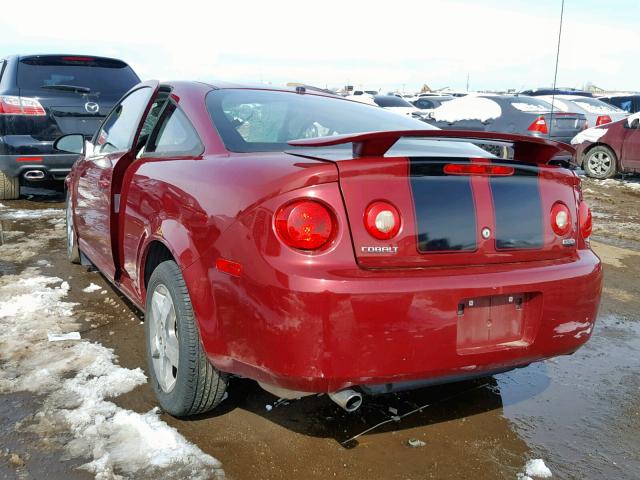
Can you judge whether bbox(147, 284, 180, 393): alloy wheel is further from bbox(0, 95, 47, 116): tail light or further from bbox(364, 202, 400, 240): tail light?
bbox(0, 95, 47, 116): tail light

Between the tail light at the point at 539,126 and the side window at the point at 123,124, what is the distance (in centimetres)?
839

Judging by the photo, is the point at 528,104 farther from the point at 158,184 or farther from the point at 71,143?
the point at 158,184

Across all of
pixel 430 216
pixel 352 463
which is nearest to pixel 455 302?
pixel 430 216

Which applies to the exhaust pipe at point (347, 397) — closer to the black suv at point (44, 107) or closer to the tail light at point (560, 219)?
the tail light at point (560, 219)

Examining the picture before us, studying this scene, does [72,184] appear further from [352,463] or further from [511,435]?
[511,435]

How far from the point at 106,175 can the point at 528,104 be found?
950 cm

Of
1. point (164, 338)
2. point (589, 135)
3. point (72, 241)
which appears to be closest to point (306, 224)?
point (164, 338)

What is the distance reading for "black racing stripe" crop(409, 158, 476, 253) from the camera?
2.19 meters

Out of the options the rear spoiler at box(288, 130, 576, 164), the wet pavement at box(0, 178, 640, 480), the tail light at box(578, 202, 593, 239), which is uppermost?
the rear spoiler at box(288, 130, 576, 164)

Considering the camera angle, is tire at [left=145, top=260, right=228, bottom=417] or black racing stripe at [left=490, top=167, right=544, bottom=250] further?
tire at [left=145, top=260, right=228, bottom=417]

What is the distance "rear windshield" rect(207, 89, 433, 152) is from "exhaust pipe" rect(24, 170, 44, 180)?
5.02m

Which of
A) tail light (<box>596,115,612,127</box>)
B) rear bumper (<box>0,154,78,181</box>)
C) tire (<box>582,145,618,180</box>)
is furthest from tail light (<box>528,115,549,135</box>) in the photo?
rear bumper (<box>0,154,78,181</box>)

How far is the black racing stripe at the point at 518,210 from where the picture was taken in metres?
2.35

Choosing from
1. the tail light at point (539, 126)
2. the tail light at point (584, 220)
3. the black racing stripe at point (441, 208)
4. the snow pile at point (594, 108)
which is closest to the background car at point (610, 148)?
the tail light at point (539, 126)
